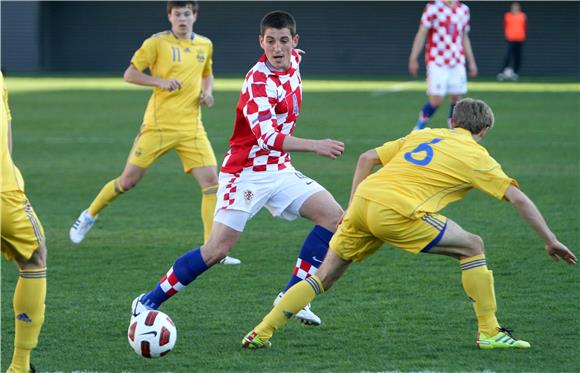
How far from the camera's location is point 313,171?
1278 centimetres

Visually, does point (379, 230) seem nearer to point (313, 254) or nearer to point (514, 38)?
point (313, 254)

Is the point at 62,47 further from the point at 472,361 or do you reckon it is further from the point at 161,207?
the point at 472,361

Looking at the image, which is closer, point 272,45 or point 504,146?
point 272,45

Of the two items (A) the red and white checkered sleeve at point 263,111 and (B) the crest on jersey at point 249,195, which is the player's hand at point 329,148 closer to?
(A) the red and white checkered sleeve at point 263,111

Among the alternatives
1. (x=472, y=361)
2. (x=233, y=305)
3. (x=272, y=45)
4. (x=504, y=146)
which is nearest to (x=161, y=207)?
(x=233, y=305)

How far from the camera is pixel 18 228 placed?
14.9ft

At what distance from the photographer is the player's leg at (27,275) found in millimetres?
4586

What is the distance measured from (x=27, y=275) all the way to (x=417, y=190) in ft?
6.73

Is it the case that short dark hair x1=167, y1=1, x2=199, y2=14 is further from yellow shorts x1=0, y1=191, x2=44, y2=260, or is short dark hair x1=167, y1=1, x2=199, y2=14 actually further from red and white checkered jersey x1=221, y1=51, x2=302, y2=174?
yellow shorts x1=0, y1=191, x2=44, y2=260

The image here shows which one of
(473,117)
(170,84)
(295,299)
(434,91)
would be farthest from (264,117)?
(434,91)

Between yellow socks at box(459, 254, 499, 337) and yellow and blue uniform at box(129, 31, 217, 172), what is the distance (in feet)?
11.0

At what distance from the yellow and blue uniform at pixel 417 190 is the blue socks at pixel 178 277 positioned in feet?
2.69

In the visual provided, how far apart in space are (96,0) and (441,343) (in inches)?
1262

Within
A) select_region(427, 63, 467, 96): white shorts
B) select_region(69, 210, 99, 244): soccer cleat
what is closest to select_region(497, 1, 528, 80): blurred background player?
select_region(427, 63, 467, 96): white shorts
